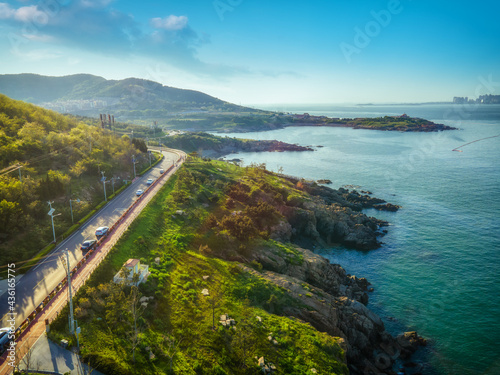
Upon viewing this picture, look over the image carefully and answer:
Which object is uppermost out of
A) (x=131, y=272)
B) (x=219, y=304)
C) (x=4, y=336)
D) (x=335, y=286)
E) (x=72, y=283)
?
(x=131, y=272)

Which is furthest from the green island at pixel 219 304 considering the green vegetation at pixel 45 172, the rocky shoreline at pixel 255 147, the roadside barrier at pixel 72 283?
the rocky shoreline at pixel 255 147

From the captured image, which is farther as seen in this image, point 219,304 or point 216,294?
point 216,294

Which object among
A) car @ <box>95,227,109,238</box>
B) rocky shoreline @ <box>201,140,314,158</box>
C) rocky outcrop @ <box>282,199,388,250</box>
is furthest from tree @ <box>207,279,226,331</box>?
rocky shoreline @ <box>201,140,314,158</box>

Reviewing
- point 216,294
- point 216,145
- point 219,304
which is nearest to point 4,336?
point 219,304

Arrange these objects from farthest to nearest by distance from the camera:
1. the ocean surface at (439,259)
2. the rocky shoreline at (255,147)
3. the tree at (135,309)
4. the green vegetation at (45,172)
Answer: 1. the rocky shoreline at (255,147)
2. the green vegetation at (45,172)
3. the ocean surface at (439,259)
4. the tree at (135,309)

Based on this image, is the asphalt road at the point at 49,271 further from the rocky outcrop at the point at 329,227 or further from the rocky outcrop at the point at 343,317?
the rocky outcrop at the point at 329,227

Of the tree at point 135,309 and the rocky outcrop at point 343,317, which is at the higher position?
the tree at point 135,309

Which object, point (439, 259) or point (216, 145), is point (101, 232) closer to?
point (439, 259)

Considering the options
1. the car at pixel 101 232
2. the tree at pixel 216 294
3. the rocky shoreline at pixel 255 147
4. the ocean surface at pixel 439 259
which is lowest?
the ocean surface at pixel 439 259
